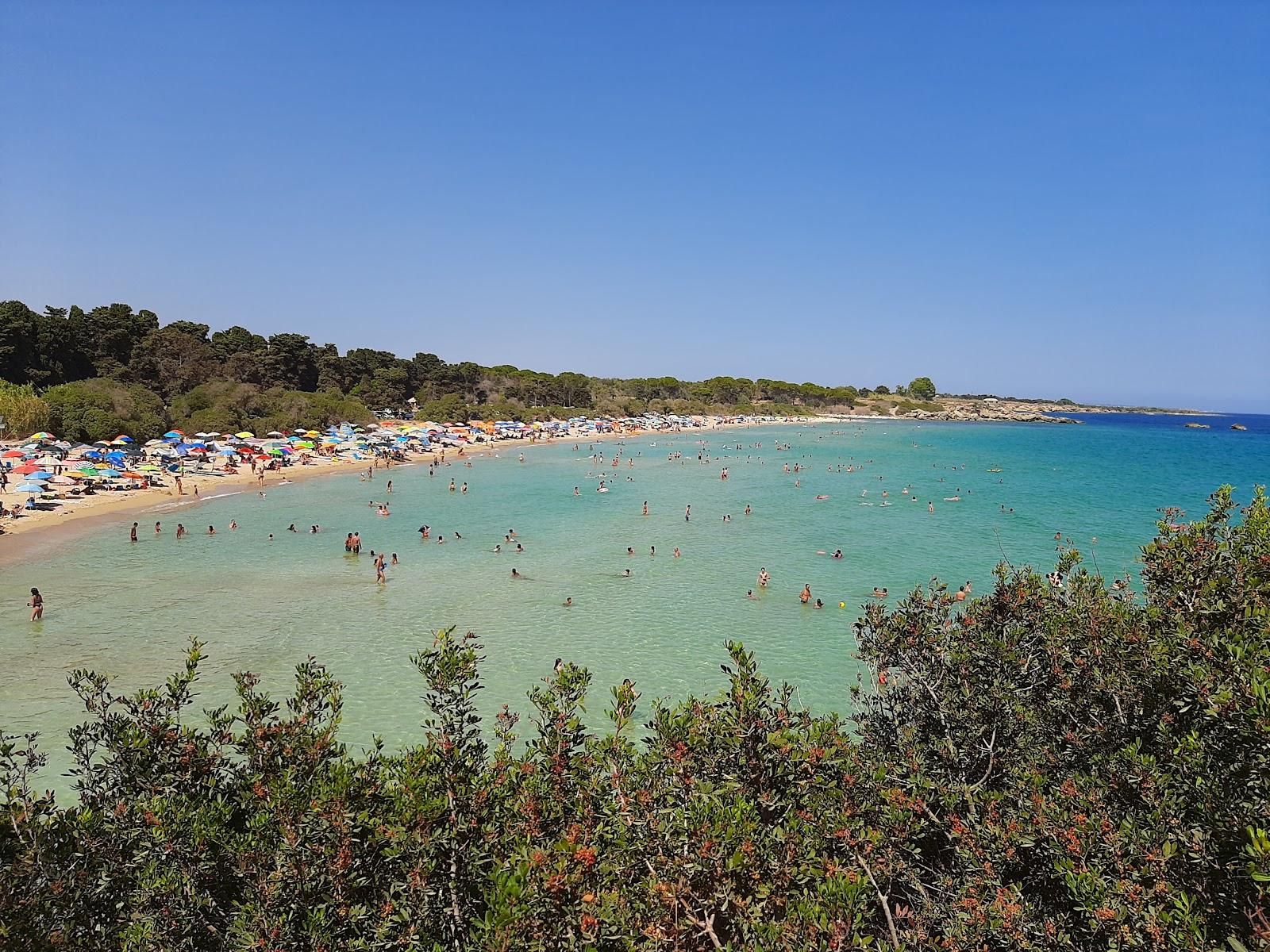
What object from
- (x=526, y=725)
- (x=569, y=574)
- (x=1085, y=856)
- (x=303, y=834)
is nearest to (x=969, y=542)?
(x=569, y=574)

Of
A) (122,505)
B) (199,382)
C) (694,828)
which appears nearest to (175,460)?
(122,505)

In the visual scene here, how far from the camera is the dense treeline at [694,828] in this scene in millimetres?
5809

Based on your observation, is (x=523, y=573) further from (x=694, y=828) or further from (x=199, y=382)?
(x=199, y=382)

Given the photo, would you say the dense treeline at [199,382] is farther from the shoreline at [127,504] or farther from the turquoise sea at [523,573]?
the turquoise sea at [523,573]

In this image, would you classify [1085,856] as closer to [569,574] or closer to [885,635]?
[885,635]

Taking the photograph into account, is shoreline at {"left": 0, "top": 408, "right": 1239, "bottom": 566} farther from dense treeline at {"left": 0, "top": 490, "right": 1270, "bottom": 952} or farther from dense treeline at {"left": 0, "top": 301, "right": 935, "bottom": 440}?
dense treeline at {"left": 0, "top": 490, "right": 1270, "bottom": 952}

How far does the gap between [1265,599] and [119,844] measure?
12894 millimetres

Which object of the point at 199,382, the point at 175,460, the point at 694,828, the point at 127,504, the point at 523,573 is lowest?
the point at 523,573

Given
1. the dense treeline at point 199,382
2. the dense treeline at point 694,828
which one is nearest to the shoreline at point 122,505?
the dense treeline at point 199,382

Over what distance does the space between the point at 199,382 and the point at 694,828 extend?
93.8m

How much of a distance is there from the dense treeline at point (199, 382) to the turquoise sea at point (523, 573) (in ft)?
65.5

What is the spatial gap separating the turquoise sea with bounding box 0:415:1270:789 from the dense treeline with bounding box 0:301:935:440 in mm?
19961

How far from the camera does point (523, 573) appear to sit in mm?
33844

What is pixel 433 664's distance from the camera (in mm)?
7734
